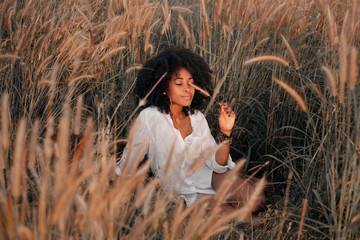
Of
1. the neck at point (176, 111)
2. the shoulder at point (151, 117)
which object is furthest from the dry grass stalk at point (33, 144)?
the neck at point (176, 111)

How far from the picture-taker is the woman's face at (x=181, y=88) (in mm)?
2434

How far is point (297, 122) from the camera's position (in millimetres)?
2852

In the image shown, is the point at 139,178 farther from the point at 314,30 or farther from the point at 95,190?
the point at 314,30

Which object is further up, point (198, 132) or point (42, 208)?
point (42, 208)

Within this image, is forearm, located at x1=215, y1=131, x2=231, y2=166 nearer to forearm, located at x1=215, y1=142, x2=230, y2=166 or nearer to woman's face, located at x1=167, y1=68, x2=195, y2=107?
forearm, located at x1=215, y1=142, x2=230, y2=166

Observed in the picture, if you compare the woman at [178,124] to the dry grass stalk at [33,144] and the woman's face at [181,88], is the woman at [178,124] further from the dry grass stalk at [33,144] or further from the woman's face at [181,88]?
the dry grass stalk at [33,144]

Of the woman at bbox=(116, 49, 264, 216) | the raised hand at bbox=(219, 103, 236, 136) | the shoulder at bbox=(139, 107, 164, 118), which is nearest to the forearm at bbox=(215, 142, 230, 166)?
the woman at bbox=(116, 49, 264, 216)

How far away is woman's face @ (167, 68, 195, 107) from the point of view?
2.43 m

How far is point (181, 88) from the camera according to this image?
2457mm

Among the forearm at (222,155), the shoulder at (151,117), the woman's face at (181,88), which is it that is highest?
the woman's face at (181,88)

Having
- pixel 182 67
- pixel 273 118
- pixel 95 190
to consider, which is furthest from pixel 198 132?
pixel 95 190

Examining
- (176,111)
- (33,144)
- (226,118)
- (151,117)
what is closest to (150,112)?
(151,117)

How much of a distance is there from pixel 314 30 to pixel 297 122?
74cm

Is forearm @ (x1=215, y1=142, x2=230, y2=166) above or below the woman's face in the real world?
below
